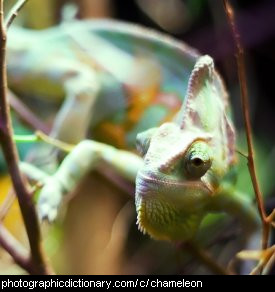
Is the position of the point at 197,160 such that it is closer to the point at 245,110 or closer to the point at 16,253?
the point at 245,110

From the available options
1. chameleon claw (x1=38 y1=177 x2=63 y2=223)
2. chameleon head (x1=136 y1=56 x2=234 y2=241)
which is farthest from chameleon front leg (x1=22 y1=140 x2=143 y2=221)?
chameleon head (x1=136 y1=56 x2=234 y2=241)

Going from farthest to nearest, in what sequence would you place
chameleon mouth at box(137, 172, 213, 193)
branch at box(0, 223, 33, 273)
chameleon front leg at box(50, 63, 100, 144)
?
1. chameleon front leg at box(50, 63, 100, 144)
2. branch at box(0, 223, 33, 273)
3. chameleon mouth at box(137, 172, 213, 193)

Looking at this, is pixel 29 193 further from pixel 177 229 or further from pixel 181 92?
pixel 181 92

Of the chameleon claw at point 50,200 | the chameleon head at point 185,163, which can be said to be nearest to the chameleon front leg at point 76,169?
the chameleon claw at point 50,200

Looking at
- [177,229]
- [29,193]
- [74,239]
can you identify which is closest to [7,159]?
[29,193]

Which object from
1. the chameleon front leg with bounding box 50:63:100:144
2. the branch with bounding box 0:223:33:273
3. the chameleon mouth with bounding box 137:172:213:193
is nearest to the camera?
the chameleon mouth with bounding box 137:172:213:193

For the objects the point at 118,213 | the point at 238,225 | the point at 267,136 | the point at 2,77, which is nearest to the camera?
the point at 2,77

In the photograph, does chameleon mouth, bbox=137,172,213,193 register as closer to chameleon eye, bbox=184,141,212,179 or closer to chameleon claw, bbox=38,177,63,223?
chameleon eye, bbox=184,141,212,179

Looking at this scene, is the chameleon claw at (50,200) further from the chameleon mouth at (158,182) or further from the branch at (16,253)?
the chameleon mouth at (158,182)
